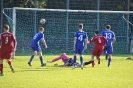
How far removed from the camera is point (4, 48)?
1612 centimetres

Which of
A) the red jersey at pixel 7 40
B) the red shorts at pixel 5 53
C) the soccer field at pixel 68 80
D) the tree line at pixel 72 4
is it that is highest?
the tree line at pixel 72 4

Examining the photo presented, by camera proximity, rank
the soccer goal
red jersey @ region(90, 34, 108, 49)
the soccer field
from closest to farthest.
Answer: the soccer field < red jersey @ region(90, 34, 108, 49) < the soccer goal

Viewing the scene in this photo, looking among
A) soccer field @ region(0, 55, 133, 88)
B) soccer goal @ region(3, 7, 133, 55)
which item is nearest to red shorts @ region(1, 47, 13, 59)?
soccer field @ region(0, 55, 133, 88)

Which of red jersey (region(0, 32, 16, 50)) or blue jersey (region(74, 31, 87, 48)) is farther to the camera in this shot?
blue jersey (region(74, 31, 87, 48))

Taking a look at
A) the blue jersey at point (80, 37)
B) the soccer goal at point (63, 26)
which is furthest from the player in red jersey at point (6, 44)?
the soccer goal at point (63, 26)

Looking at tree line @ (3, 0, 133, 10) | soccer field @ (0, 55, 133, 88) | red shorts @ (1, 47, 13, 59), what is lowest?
soccer field @ (0, 55, 133, 88)

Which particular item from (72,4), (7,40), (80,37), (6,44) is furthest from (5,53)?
(72,4)

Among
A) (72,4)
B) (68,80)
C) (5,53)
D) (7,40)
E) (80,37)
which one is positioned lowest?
(68,80)

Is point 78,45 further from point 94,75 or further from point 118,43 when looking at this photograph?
point 118,43

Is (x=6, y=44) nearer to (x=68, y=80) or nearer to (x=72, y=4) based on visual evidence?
(x=68, y=80)

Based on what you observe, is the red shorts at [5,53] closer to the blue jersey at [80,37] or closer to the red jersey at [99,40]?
the blue jersey at [80,37]

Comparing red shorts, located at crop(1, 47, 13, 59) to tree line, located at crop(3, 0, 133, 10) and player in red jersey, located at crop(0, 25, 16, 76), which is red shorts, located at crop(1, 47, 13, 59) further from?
tree line, located at crop(3, 0, 133, 10)

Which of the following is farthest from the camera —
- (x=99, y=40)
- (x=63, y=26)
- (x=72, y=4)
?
(x=72, y=4)

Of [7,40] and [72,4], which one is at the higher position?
[72,4]
